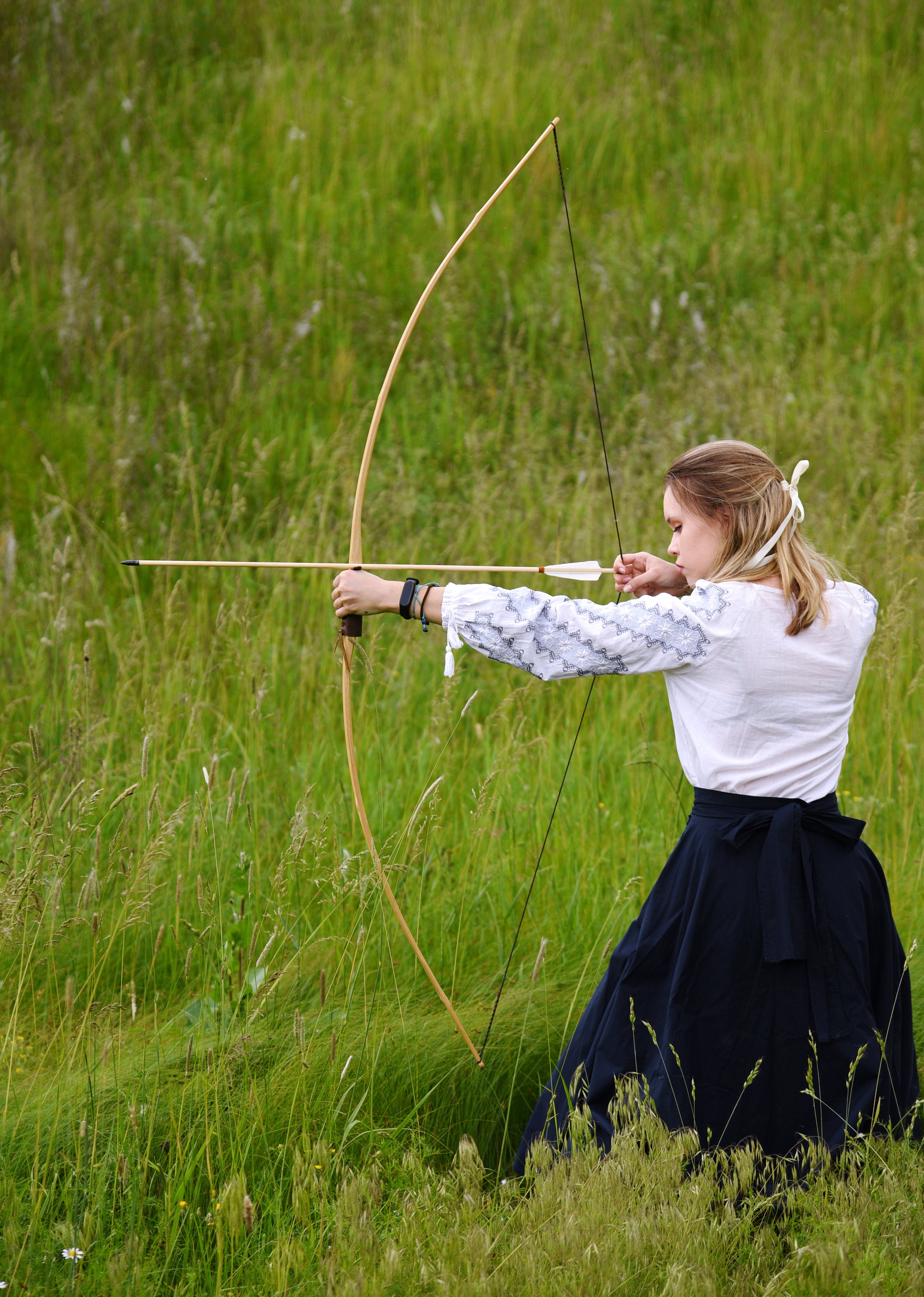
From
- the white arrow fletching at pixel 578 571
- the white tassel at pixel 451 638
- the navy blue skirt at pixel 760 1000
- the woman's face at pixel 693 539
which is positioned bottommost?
the navy blue skirt at pixel 760 1000

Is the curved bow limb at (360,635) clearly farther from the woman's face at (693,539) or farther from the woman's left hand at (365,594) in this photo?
the woman's face at (693,539)

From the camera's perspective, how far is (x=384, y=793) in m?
2.76

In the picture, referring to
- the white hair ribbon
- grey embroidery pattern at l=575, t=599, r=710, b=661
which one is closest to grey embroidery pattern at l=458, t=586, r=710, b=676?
grey embroidery pattern at l=575, t=599, r=710, b=661

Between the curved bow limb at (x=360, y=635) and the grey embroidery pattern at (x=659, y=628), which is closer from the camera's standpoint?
the grey embroidery pattern at (x=659, y=628)

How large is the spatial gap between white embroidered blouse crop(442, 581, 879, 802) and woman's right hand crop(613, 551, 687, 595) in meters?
0.32

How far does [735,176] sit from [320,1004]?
17.7 ft

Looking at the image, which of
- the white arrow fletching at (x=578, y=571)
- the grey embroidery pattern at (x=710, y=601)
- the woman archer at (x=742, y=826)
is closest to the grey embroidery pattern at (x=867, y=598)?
the woman archer at (x=742, y=826)

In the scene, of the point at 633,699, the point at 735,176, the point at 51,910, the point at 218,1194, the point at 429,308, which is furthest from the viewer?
the point at 735,176

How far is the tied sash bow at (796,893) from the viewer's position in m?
1.70

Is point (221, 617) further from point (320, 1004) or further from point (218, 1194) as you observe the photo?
point (218, 1194)

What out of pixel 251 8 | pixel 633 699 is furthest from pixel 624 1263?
pixel 251 8

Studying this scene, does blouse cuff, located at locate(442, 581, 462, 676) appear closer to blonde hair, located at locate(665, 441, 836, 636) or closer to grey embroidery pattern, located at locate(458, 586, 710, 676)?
grey embroidery pattern, located at locate(458, 586, 710, 676)

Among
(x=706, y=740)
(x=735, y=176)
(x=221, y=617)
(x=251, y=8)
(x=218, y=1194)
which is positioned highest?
(x=251, y=8)

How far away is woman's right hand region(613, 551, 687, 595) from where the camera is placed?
6.71 feet
